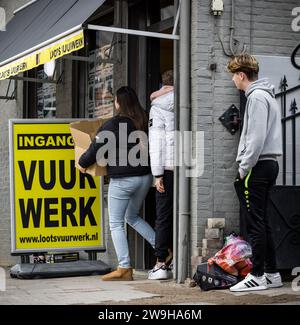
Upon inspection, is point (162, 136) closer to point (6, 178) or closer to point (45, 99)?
point (45, 99)

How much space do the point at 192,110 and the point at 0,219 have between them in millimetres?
6364

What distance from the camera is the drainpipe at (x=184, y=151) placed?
791 cm

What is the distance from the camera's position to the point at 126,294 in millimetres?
7258

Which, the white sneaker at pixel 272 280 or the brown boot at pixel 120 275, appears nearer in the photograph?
the white sneaker at pixel 272 280

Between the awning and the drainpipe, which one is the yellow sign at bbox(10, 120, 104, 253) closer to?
the awning

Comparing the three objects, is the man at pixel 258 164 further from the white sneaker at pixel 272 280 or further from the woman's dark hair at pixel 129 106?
the woman's dark hair at pixel 129 106

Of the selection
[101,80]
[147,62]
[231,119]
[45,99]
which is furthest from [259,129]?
[45,99]

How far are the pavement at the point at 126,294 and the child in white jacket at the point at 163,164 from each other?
1.08ft

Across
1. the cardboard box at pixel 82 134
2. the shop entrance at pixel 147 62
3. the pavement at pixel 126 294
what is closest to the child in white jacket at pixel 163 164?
the pavement at pixel 126 294

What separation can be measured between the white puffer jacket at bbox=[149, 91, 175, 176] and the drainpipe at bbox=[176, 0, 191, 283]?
19 cm

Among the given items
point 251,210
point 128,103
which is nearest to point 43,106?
point 128,103

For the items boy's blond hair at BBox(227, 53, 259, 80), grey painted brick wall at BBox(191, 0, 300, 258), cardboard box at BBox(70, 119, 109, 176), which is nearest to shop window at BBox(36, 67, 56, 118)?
cardboard box at BBox(70, 119, 109, 176)

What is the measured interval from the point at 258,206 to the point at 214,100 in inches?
54.9

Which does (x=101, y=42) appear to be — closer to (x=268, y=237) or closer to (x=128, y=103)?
(x=128, y=103)
